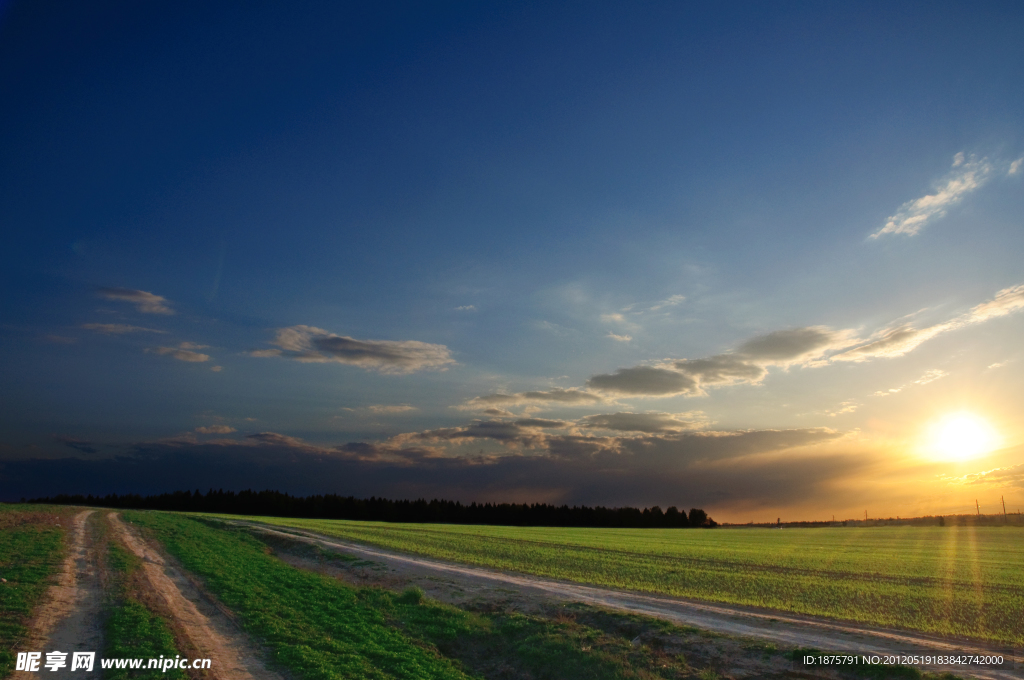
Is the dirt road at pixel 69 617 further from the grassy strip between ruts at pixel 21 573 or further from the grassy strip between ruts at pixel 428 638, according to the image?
the grassy strip between ruts at pixel 428 638

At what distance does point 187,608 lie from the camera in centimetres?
1836

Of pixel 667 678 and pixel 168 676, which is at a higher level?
pixel 168 676

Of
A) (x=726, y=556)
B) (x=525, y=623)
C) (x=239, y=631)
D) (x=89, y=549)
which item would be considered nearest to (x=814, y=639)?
(x=525, y=623)

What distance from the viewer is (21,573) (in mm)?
22000

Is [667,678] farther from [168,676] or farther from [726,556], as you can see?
[726,556]

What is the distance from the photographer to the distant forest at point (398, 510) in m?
163

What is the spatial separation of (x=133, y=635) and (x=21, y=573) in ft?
40.3

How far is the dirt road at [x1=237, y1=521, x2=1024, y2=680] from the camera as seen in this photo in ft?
56.1

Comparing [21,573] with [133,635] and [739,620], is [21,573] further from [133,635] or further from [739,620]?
[739,620]

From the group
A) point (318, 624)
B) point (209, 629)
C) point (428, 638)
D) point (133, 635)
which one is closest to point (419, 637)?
point (428, 638)

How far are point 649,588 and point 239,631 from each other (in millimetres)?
20567

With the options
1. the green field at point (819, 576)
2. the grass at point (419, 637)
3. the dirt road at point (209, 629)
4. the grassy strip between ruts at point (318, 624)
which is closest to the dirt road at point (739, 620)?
the green field at point (819, 576)

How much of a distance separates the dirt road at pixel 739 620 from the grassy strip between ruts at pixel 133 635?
13.0 m

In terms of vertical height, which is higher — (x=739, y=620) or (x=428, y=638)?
(x=739, y=620)
